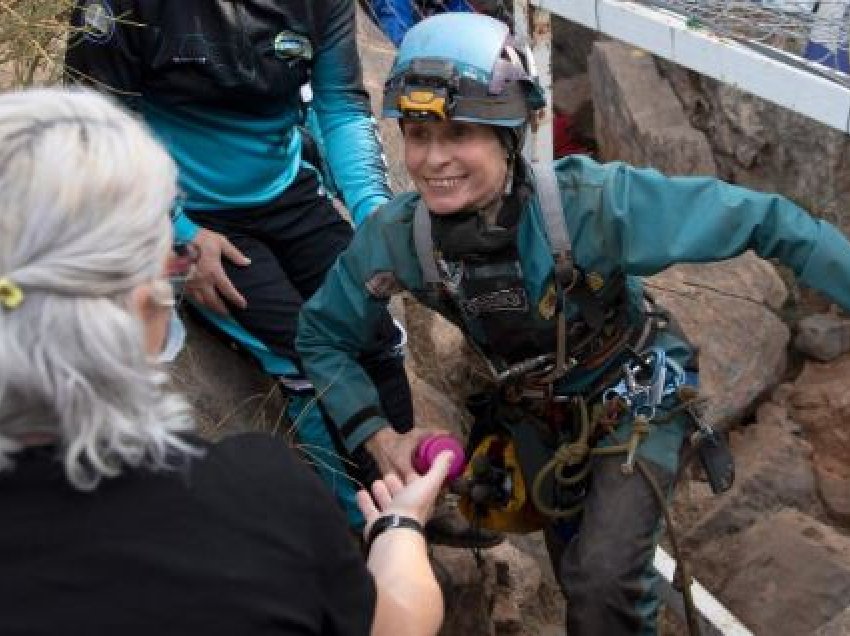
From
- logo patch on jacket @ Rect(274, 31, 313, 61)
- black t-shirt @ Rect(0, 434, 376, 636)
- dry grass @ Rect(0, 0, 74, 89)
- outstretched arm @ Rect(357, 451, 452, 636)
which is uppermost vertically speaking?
black t-shirt @ Rect(0, 434, 376, 636)

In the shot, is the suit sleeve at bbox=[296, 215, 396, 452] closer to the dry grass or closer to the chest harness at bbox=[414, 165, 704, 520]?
the chest harness at bbox=[414, 165, 704, 520]

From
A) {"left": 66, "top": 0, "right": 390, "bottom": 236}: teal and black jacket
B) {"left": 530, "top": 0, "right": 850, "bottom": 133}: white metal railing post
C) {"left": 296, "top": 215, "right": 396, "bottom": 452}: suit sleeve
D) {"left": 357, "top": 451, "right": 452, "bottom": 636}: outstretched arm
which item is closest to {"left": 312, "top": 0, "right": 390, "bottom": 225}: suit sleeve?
{"left": 66, "top": 0, "right": 390, "bottom": 236}: teal and black jacket

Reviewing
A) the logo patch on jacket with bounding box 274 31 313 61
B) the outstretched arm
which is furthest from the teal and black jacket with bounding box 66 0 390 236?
the outstretched arm

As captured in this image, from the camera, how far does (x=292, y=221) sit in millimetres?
4277

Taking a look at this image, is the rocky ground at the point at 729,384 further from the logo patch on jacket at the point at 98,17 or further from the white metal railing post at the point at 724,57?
the white metal railing post at the point at 724,57

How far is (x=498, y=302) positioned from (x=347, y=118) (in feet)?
4.05

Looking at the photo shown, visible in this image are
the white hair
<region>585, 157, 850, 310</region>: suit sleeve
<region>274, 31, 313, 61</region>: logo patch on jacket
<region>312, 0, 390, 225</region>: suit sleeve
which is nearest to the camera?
the white hair

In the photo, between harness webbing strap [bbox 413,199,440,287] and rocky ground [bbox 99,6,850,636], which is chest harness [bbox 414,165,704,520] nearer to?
harness webbing strap [bbox 413,199,440,287]

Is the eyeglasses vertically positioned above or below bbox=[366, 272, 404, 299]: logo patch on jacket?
above

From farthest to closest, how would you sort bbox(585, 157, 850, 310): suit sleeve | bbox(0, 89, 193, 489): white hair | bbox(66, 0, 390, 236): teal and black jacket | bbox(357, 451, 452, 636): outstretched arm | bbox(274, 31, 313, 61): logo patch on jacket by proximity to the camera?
bbox(274, 31, 313, 61): logo patch on jacket → bbox(66, 0, 390, 236): teal and black jacket → bbox(585, 157, 850, 310): suit sleeve → bbox(357, 451, 452, 636): outstretched arm → bbox(0, 89, 193, 489): white hair

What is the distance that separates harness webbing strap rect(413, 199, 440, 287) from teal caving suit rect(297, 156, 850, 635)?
0.02 meters

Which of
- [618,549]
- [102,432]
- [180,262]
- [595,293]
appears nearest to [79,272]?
[102,432]

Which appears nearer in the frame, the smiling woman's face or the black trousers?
the smiling woman's face

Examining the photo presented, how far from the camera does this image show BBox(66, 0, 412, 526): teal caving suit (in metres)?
3.89
